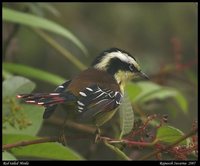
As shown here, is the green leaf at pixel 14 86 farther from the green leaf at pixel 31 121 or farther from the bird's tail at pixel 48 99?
the bird's tail at pixel 48 99

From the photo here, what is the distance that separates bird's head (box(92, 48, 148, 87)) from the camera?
309 centimetres

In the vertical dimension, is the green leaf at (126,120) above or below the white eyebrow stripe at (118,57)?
below

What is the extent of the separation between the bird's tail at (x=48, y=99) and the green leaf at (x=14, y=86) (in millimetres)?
398

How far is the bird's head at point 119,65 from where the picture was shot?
309 centimetres

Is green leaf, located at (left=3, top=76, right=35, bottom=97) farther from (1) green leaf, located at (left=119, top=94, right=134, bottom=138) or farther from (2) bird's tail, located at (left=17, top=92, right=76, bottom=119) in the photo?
(1) green leaf, located at (left=119, top=94, right=134, bottom=138)

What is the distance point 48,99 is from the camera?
257cm

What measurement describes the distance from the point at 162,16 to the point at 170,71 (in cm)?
175

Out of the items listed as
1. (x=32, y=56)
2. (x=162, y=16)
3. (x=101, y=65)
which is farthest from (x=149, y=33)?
(x=101, y=65)

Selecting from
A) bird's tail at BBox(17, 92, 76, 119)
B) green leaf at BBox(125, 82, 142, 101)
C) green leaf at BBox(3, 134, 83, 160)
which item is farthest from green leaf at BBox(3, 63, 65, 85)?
bird's tail at BBox(17, 92, 76, 119)

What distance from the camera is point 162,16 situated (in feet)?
21.3

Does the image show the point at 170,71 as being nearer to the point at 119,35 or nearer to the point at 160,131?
the point at 119,35

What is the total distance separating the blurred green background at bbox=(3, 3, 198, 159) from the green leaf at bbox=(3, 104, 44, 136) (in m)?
1.98

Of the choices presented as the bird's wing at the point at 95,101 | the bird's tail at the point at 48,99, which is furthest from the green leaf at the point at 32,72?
the bird's tail at the point at 48,99

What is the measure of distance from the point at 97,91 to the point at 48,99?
34 centimetres
